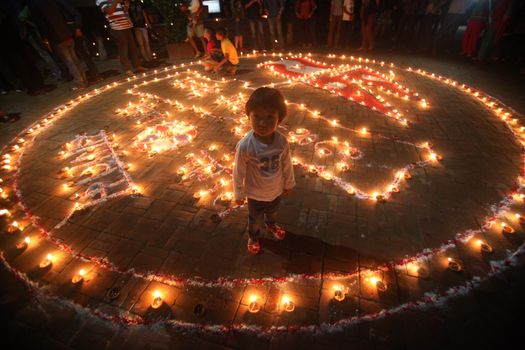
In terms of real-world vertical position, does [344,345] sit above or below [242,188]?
below

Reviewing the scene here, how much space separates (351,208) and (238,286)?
1882mm

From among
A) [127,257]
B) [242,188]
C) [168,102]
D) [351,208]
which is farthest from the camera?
[168,102]

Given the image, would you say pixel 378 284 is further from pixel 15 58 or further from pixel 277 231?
pixel 15 58

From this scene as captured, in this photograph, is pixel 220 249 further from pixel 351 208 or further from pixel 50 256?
pixel 50 256

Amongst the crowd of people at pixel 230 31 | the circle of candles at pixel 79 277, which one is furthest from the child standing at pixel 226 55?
the circle of candles at pixel 79 277

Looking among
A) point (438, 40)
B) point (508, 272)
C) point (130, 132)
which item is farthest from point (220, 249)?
point (438, 40)

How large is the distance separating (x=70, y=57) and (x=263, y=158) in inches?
363

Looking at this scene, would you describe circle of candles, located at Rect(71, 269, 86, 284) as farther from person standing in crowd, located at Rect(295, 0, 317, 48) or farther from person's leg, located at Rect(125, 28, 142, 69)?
person standing in crowd, located at Rect(295, 0, 317, 48)

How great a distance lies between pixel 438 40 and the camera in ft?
34.7

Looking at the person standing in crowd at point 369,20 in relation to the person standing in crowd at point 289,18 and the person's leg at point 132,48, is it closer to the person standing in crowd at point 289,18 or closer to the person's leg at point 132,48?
the person standing in crowd at point 289,18

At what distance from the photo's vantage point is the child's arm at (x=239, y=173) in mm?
2533

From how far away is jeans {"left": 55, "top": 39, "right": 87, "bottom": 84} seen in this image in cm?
827

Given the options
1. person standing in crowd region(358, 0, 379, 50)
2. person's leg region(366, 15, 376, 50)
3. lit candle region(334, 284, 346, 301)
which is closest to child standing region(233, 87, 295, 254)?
lit candle region(334, 284, 346, 301)

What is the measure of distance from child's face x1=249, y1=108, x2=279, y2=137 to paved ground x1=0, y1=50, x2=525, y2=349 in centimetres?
158
